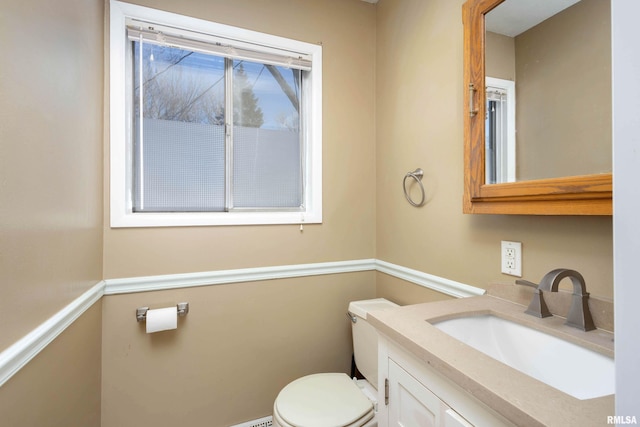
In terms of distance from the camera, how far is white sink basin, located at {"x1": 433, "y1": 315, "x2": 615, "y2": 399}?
0.68 meters

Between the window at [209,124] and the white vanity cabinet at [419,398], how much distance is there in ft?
3.22

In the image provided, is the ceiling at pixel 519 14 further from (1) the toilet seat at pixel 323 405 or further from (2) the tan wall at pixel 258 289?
(1) the toilet seat at pixel 323 405

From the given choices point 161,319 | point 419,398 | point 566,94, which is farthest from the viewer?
point 161,319

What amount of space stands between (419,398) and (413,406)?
5cm

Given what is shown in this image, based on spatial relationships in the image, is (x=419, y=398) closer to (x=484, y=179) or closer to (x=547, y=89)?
(x=484, y=179)

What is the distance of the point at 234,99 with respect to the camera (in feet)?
5.30

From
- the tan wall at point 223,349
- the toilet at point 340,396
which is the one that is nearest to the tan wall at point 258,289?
the tan wall at point 223,349

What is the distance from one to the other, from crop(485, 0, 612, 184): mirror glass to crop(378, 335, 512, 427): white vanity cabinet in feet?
2.19

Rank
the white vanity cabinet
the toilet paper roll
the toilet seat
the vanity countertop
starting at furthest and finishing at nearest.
Answer: the toilet paper roll, the toilet seat, the white vanity cabinet, the vanity countertop

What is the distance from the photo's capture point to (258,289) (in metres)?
1.58

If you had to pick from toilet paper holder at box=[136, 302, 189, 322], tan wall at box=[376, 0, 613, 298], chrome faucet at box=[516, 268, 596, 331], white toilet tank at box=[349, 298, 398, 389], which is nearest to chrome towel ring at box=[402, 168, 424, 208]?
tan wall at box=[376, 0, 613, 298]

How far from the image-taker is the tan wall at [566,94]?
2.50 ft

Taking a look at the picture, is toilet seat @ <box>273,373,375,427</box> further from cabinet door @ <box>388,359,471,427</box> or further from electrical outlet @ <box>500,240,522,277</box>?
electrical outlet @ <box>500,240,522,277</box>

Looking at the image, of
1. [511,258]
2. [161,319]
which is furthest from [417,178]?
[161,319]
